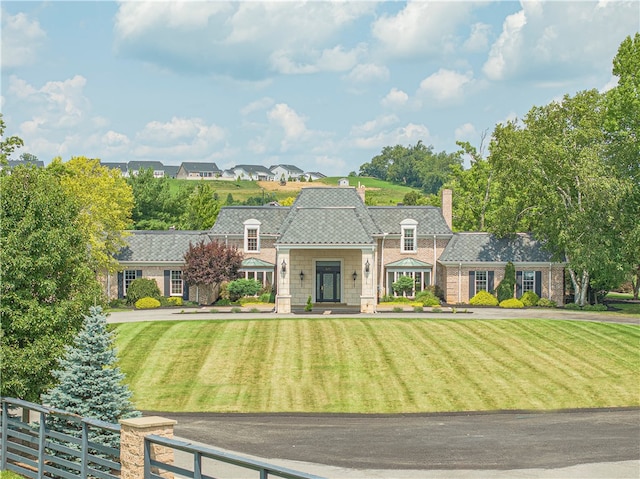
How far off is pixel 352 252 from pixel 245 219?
974cm

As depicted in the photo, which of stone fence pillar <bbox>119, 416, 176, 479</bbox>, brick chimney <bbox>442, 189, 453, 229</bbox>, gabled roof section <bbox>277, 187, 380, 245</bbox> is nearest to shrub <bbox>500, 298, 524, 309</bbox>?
brick chimney <bbox>442, 189, 453, 229</bbox>

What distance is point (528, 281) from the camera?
184ft

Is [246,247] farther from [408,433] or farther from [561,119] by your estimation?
[408,433]

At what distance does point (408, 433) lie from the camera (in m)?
24.7

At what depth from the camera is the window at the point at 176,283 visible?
5722cm

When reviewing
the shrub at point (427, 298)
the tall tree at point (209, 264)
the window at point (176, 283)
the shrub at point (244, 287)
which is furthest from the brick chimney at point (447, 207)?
the window at point (176, 283)

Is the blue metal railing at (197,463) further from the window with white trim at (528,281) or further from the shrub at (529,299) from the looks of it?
the window with white trim at (528,281)

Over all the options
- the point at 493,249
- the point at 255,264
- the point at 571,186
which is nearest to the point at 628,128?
the point at 571,186

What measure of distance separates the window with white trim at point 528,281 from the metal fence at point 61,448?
43.4 m

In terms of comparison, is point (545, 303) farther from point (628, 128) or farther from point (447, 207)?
point (628, 128)

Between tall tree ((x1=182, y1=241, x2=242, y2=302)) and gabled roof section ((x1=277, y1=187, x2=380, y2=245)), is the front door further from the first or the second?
tall tree ((x1=182, y1=241, x2=242, y2=302))

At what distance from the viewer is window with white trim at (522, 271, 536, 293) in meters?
55.9

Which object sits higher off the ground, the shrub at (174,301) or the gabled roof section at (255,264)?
the gabled roof section at (255,264)

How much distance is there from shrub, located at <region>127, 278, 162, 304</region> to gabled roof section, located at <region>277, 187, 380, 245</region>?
1016 centimetres
